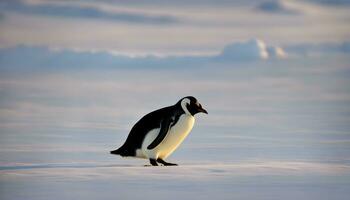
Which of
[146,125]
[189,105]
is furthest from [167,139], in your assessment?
[189,105]

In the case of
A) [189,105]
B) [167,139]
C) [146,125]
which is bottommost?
[167,139]

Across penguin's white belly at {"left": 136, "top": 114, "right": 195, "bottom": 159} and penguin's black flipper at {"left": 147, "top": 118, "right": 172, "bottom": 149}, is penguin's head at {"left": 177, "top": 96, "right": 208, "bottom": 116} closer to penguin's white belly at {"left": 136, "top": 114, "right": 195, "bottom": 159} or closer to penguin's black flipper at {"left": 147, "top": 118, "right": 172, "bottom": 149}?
penguin's white belly at {"left": 136, "top": 114, "right": 195, "bottom": 159}

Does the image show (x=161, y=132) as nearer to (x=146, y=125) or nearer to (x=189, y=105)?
(x=146, y=125)

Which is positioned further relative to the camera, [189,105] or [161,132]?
[189,105]

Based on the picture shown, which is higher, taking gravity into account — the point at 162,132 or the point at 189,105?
the point at 189,105

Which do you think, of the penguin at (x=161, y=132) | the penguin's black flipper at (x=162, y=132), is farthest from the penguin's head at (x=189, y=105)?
the penguin's black flipper at (x=162, y=132)

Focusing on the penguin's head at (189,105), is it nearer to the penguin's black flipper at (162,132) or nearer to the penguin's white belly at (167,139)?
the penguin's white belly at (167,139)

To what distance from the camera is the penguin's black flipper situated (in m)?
7.55

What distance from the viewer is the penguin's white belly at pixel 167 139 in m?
7.64

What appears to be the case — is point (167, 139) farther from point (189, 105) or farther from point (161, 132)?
point (189, 105)

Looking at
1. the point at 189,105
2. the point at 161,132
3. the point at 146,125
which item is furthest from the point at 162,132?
the point at 189,105

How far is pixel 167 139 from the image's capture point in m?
7.65

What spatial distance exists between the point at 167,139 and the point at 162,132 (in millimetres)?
105

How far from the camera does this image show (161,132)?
7.59 meters
